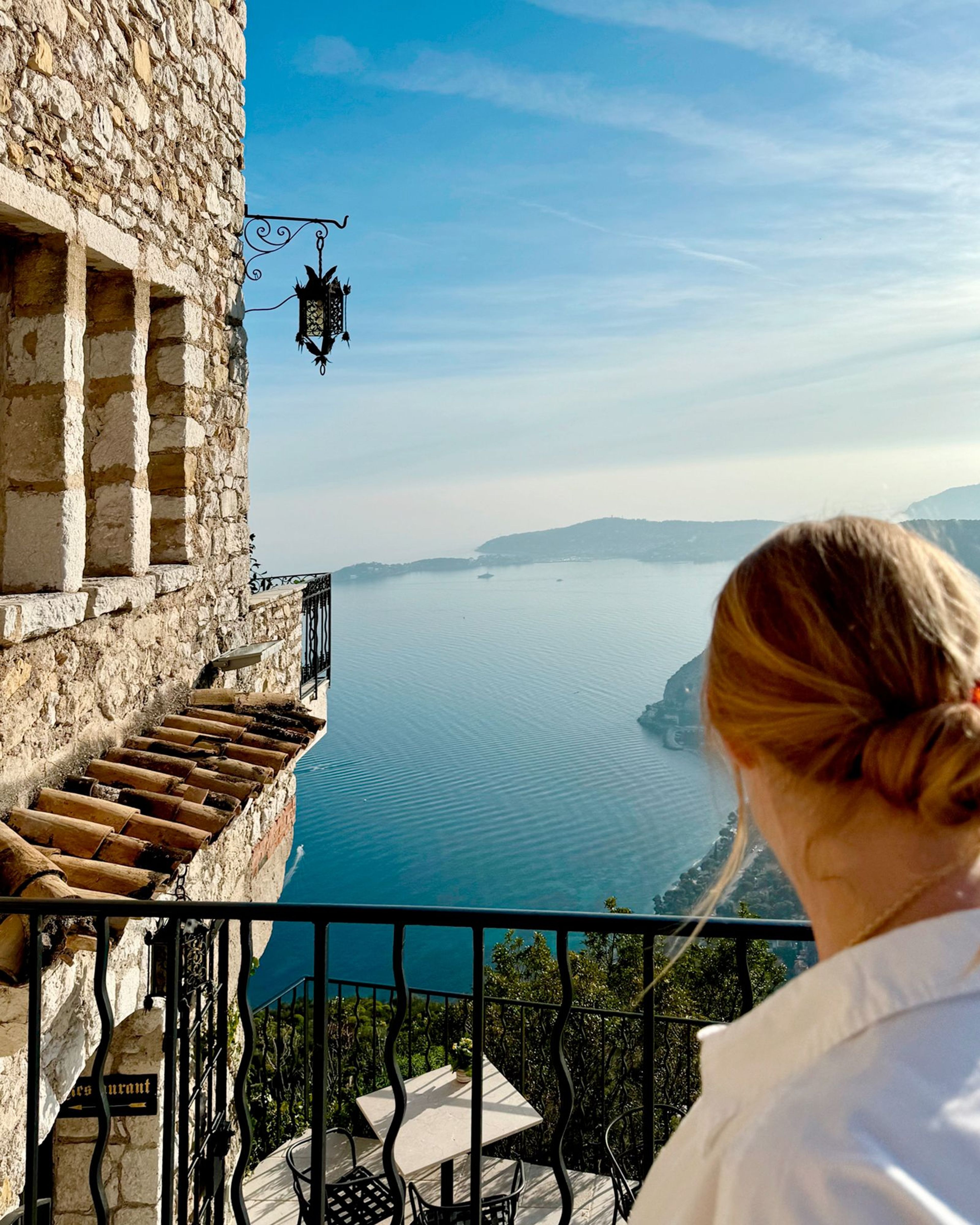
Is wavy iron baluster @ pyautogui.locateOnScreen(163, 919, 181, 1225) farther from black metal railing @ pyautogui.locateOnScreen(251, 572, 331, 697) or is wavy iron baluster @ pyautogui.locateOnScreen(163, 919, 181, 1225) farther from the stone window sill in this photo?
black metal railing @ pyautogui.locateOnScreen(251, 572, 331, 697)

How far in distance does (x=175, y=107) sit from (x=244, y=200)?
43.2 inches

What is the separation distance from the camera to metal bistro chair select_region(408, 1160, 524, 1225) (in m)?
5.20

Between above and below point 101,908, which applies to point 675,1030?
below

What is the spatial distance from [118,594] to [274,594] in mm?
3053

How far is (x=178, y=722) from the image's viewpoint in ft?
13.8

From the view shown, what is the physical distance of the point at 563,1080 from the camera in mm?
1443

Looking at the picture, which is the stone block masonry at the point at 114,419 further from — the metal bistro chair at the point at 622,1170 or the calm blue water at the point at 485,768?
the calm blue water at the point at 485,768

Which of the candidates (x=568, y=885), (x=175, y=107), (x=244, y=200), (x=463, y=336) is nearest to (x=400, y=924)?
(x=175, y=107)

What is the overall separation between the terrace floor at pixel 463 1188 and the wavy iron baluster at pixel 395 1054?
5920 mm

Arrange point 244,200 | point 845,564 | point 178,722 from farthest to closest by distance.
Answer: point 244,200
point 178,722
point 845,564

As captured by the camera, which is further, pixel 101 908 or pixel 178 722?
pixel 178 722

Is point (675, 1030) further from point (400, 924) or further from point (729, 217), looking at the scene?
point (729, 217)

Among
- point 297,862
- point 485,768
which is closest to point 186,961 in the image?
point 297,862

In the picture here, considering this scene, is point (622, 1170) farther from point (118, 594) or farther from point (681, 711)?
point (681, 711)
